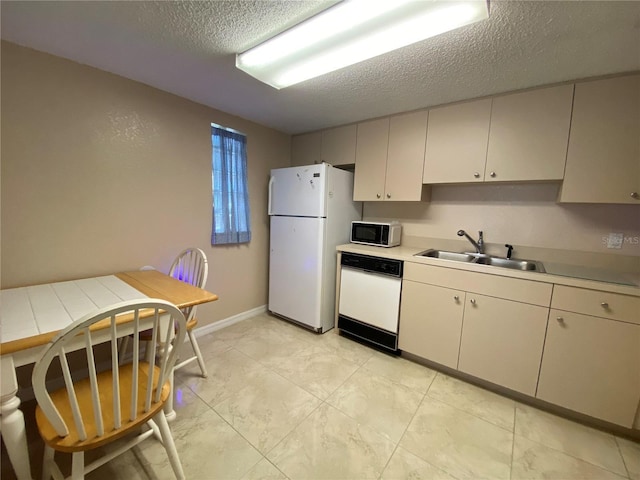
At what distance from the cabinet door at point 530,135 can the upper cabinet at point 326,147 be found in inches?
49.7

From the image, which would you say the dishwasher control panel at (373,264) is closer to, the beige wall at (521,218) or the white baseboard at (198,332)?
the beige wall at (521,218)

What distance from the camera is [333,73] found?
5.83 ft

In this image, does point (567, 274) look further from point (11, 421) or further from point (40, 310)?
point (40, 310)

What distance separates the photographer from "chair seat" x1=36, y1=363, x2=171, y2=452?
93cm

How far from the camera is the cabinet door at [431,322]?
2.00 m

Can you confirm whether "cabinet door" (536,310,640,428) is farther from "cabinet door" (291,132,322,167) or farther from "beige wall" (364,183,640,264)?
"cabinet door" (291,132,322,167)

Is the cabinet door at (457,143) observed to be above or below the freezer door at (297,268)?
above

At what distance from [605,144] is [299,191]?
224cm

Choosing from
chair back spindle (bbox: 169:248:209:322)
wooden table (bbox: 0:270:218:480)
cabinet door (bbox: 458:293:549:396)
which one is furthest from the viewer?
chair back spindle (bbox: 169:248:209:322)

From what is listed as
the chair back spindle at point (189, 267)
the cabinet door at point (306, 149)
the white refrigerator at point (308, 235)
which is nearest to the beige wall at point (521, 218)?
the white refrigerator at point (308, 235)

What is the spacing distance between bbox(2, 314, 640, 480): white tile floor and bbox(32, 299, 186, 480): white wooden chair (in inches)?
11.6

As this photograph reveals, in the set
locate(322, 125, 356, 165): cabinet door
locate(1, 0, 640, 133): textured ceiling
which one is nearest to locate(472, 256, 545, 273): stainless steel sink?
locate(1, 0, 640, 133): textured ceiling

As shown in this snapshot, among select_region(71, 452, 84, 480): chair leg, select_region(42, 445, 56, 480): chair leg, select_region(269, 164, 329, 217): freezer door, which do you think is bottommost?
select_region(42, 445, 56, 480): chair leg

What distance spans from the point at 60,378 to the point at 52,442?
124cm
